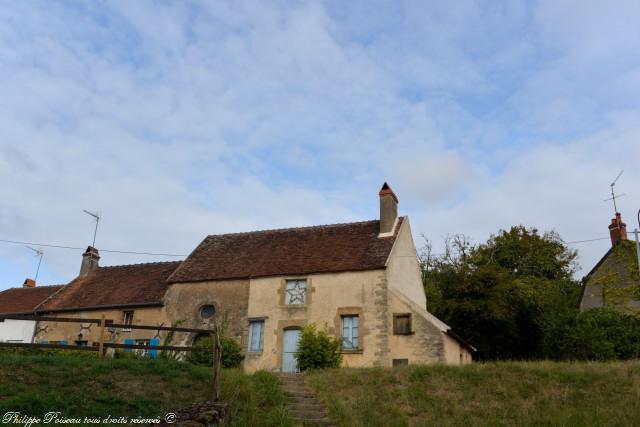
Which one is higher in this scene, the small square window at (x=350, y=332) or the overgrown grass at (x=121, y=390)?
the small square window at (x=350, y=332)

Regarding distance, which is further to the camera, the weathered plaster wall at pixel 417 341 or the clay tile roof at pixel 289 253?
the clay tile roof at pixel 289 253

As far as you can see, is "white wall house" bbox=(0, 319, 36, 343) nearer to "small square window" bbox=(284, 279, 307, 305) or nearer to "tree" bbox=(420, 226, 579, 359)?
"small square window" bbox=(284, 279, 307, 305)

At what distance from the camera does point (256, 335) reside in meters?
22.3

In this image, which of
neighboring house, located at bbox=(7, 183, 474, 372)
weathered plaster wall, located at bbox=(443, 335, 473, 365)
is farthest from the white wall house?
weathered plaster wall, located at bbox=(443, 335, 473, 365)

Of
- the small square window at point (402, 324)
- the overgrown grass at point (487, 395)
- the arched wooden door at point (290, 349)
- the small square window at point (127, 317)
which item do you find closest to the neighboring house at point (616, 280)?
the overgrown grass at point (487, 395)

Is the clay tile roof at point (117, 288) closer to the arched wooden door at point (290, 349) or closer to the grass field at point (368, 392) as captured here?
the arched wooden door at point (290, 349)

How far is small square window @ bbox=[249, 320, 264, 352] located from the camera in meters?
22.1

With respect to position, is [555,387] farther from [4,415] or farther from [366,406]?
[4,415]

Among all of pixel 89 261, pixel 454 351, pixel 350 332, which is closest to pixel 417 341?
pixel 454 351

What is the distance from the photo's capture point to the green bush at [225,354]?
20.5 m

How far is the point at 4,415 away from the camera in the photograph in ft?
31.6

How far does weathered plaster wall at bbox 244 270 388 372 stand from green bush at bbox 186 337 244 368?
0.47m

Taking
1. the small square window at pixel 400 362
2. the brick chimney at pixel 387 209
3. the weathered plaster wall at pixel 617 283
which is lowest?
the small square window at pixel 400 362

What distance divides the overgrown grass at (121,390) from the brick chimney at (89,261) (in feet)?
58.9
